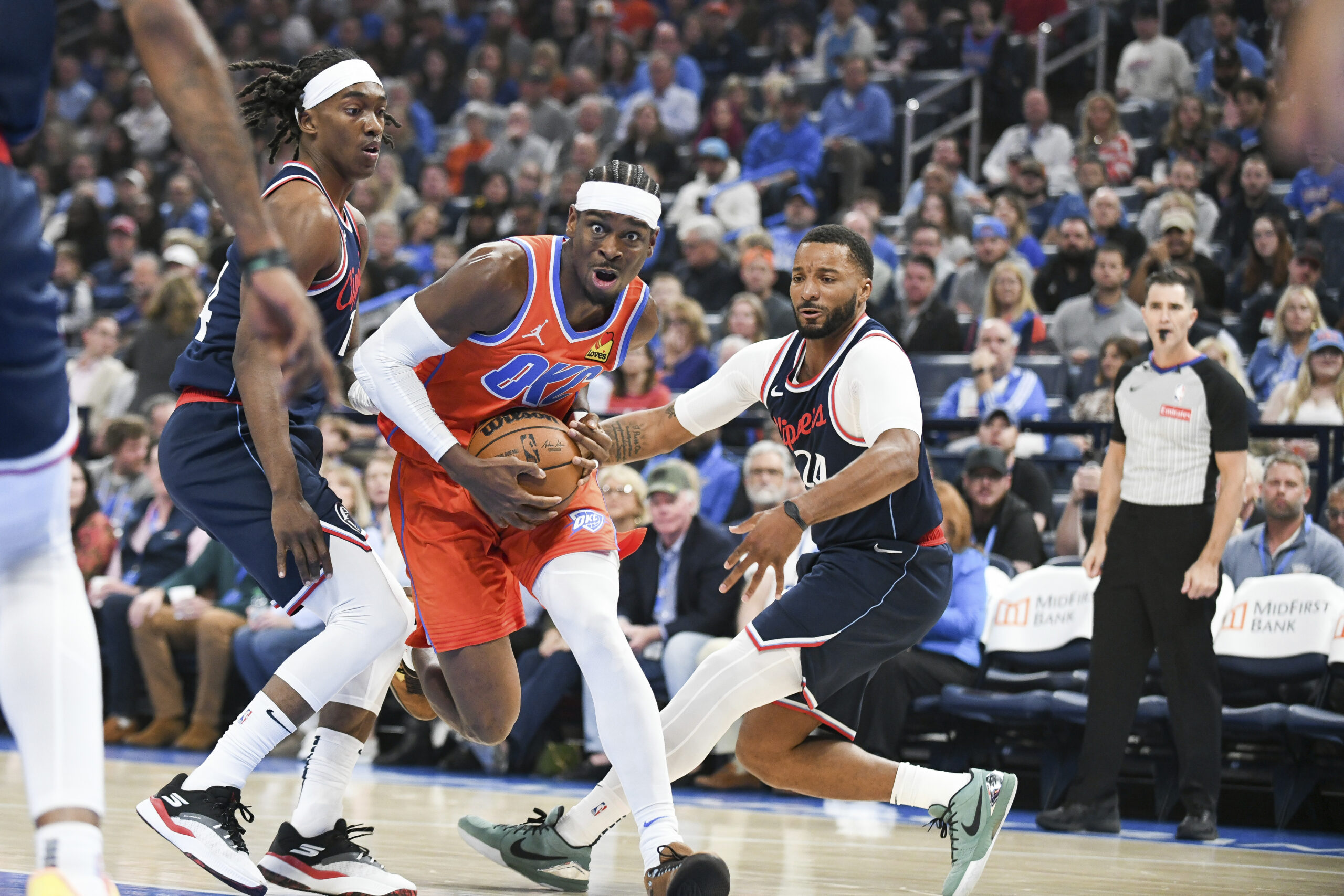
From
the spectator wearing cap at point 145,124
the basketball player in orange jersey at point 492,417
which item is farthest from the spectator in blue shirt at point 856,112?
the basketball player in orange jersey at point 492,417

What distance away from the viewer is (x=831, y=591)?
13.6 ft

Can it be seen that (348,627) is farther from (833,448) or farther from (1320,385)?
(1320,385)

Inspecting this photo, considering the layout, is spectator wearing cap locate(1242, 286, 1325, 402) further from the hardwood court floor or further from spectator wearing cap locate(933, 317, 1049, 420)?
the hardwood court floor

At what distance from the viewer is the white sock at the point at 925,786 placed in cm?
417

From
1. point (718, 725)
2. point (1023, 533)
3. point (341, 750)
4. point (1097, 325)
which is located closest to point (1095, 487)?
point (1023, 533)

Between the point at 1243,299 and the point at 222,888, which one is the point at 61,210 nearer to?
the point at 1243,299

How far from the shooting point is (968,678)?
7.04 meters

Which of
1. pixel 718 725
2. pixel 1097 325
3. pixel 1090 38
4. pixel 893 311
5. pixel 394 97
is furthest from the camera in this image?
pixel 394 97

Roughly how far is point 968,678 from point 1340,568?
1.72m

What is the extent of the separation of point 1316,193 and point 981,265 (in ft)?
7.14

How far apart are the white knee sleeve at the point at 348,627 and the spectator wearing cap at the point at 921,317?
6.12 meters

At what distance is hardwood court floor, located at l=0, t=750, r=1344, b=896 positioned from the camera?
4277 mm

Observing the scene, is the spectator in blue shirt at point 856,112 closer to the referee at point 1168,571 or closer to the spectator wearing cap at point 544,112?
the spectator wearing cap at point 544,112

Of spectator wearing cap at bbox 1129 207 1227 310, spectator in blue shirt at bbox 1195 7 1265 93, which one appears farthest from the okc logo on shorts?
spectator in blue shirt at bbox 1195 7 1265 93
